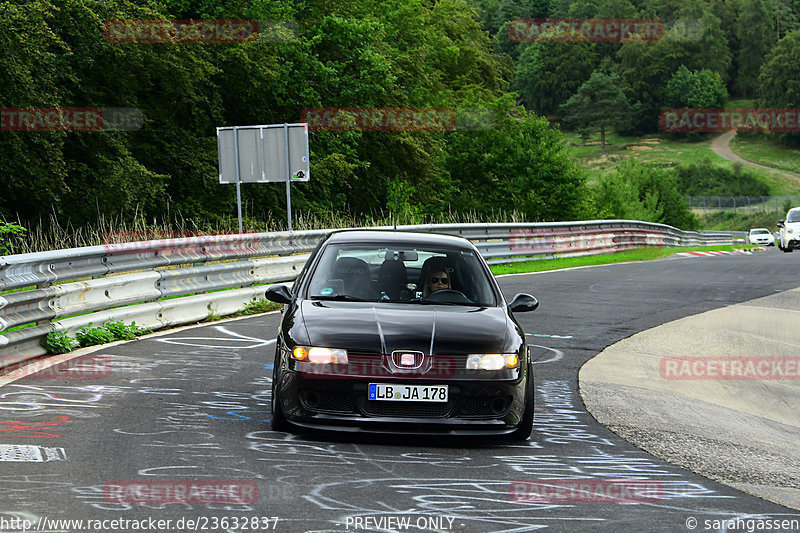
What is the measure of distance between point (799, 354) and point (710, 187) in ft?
441

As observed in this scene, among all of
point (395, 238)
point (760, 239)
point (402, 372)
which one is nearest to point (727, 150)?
point (760, 239)

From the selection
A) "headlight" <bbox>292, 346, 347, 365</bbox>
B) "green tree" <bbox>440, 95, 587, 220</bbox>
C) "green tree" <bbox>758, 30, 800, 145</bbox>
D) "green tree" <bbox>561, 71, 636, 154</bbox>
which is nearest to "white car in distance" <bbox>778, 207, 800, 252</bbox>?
"green tree" <bbox>440, 95, 587, 220</bbox>

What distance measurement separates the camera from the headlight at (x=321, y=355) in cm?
646

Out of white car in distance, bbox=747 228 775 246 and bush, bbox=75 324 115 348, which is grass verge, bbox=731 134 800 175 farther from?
bush, bbox=75 324 115 348

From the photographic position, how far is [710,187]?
140 meters

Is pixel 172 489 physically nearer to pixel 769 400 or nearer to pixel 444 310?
pixel 444 310

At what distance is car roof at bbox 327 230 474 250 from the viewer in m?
8.08

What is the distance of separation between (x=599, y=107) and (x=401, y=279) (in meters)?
174

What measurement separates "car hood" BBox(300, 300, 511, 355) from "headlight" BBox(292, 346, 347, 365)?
0.04 meters

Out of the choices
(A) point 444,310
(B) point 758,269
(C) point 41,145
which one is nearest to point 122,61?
(C) point 41,145

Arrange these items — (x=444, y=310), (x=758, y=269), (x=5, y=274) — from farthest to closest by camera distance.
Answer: (x=758, y=269)
(x=5, y=274)
(x=444, y=310)

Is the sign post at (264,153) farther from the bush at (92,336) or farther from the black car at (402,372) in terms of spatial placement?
the black car at (402,372)

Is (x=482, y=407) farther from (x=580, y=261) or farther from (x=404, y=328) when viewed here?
(x=580, y=261)

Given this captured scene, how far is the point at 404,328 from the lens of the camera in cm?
669
